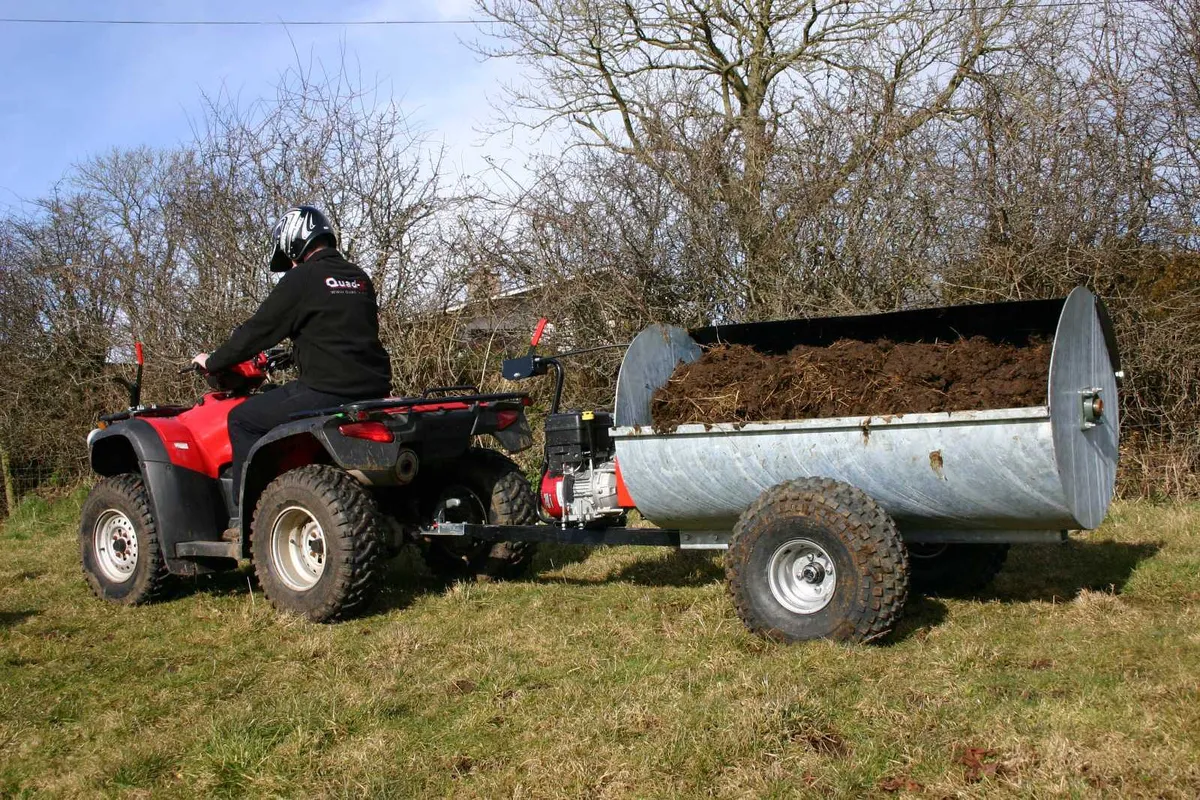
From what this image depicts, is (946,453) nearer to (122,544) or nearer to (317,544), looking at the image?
(317,544)

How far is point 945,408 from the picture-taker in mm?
4582

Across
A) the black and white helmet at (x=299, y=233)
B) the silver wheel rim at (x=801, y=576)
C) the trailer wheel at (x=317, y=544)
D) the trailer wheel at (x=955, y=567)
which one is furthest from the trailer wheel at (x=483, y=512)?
the trailer wheel at (x=955, y=567)

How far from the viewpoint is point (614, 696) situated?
→ 396 centimetres

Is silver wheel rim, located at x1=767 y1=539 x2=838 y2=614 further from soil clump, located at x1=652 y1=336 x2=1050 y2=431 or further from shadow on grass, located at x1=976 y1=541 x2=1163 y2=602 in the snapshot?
shadow on grass, located at x1=976 y1=541 x2=1163 y2=602

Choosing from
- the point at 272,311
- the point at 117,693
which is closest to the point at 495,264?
the point at 272,311

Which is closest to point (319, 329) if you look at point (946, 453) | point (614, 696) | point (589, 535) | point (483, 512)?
point (483, 512)

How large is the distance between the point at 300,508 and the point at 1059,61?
24.6 feet

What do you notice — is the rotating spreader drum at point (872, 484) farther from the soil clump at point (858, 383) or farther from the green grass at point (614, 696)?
the green grass at point (614, 696)

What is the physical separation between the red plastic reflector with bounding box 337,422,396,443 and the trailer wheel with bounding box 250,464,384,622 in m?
0.27

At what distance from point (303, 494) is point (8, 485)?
354 inches

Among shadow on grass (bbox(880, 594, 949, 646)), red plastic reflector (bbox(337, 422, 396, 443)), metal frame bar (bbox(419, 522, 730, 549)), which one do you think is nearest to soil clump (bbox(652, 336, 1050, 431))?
metal frame bar (bbox(419, 522, 730, 549))

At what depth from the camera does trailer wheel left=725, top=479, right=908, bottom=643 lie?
4355mm

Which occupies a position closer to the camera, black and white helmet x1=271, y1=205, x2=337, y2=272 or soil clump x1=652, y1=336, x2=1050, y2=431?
soil clump x1=652, y1=336, x2=1050, y2=431

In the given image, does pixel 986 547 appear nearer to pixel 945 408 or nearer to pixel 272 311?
pixel 945 408
